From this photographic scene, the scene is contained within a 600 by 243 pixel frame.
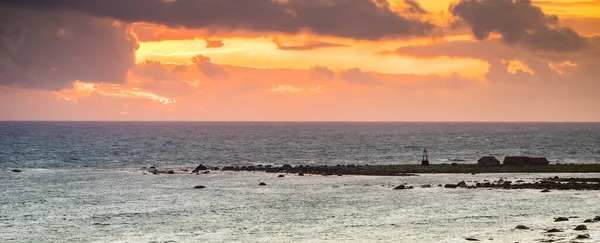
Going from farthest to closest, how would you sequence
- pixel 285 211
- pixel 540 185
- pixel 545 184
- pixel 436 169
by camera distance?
1. pixel 436 169
2. pixel 545 184
3. pixel 540 185
4. pixel 285 211

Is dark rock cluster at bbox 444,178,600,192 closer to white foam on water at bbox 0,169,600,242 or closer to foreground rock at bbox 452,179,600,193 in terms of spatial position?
foreground rock at bbox 452,179,600,193

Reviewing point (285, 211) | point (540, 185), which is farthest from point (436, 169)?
point (285, 211)

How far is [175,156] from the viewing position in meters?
158

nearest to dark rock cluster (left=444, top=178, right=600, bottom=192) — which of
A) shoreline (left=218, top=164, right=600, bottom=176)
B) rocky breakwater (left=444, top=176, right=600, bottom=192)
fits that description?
rocky breakwater (left=444, top=176, right=600, bottom=192)

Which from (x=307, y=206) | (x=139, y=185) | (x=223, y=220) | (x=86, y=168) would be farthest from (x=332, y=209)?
(x=86, y=168)

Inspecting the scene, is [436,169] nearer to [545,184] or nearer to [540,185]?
[545,184]

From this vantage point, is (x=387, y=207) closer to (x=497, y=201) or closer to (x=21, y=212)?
(x=497, y=201)

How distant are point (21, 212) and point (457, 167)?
65139 millimetres

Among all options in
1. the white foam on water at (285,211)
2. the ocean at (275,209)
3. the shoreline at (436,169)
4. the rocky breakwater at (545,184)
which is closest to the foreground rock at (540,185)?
the rocky breakwater at (545,184)

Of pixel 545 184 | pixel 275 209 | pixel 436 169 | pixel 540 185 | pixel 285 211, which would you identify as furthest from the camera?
pixel 436 169

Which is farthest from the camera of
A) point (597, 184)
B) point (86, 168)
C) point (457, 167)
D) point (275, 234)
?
point (86, 168)

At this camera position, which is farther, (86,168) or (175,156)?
(175,156)

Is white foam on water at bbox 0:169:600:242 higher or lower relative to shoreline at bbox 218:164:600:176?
lower

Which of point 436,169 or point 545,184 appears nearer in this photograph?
point 545,184
